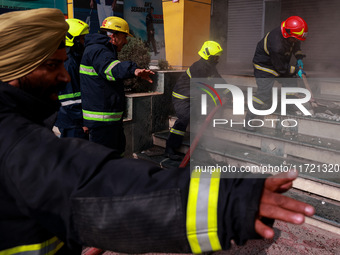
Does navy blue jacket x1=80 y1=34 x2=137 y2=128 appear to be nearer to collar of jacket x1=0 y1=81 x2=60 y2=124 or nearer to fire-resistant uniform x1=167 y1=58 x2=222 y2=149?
fire-resistant uniform x1=167 y1=58 x2=222 y2=149

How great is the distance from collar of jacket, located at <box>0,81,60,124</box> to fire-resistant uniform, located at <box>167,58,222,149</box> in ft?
15.7

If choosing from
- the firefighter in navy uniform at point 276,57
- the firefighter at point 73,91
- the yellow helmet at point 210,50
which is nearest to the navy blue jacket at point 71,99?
the firefighter at point 73,91

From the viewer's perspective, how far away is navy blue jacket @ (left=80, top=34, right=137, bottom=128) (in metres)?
4.06

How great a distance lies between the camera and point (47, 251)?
1.15m

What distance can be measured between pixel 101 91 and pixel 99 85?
85 mm

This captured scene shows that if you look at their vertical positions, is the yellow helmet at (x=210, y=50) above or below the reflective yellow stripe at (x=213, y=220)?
above

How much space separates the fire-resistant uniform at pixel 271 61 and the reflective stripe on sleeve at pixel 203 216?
526cm

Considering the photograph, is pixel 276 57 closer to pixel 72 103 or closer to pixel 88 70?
pixel 88 70

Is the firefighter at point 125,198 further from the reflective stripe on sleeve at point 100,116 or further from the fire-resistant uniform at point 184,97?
the fire-resistant uniform at point 184,97

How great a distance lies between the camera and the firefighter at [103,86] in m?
4.10

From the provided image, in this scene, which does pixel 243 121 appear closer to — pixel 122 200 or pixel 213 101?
pixel 213 101

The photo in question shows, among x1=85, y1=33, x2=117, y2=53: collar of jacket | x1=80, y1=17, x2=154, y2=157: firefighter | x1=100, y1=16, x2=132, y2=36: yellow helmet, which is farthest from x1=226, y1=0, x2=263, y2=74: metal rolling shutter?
x1=85, y1=33, x2=117, y2=53: collar of jacket

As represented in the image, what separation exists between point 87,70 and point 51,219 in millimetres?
3591

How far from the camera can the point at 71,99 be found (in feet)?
14.3
